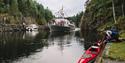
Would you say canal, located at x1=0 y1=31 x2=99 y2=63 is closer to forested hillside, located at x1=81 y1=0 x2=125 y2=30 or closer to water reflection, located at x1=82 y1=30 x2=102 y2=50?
water reflection, located at x1=82 y1=30 x2=102 y2=50

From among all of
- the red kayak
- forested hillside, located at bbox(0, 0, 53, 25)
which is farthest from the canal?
forested hillside, located at bbox(0, 0, 53, 25)

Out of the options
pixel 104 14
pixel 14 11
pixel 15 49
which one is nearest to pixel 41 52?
pixel 15 49

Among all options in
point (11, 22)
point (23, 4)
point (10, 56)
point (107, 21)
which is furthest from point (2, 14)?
point (10, 56)

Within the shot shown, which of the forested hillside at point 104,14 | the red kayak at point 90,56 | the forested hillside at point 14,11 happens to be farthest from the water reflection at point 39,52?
the forested hillside at point 14,11

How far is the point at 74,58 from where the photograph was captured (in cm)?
4081

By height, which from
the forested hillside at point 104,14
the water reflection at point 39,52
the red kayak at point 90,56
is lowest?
the water reflection at point 39,52

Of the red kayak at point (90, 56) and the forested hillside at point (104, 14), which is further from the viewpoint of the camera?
the forested hillside at point (104, 14)

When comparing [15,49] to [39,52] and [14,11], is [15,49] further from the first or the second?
[14,11]

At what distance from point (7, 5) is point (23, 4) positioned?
70.8ft

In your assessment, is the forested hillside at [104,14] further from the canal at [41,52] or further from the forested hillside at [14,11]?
the forested hillside at [14,11]

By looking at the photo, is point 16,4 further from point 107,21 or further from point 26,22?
point 107,21

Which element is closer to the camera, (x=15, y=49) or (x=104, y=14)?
(x=15, y=49)

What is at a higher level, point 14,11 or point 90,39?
point 14,11

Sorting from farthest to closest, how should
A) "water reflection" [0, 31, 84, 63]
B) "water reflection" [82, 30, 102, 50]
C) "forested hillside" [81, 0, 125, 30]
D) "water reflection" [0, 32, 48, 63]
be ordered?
"forested hillside" [81, 0, 125, 30]
"water reflection" [82, 30, 102, 50]
"water reflection" [0, 32, 48, 63]
"water reflection" [0, 31, 84, 63]
